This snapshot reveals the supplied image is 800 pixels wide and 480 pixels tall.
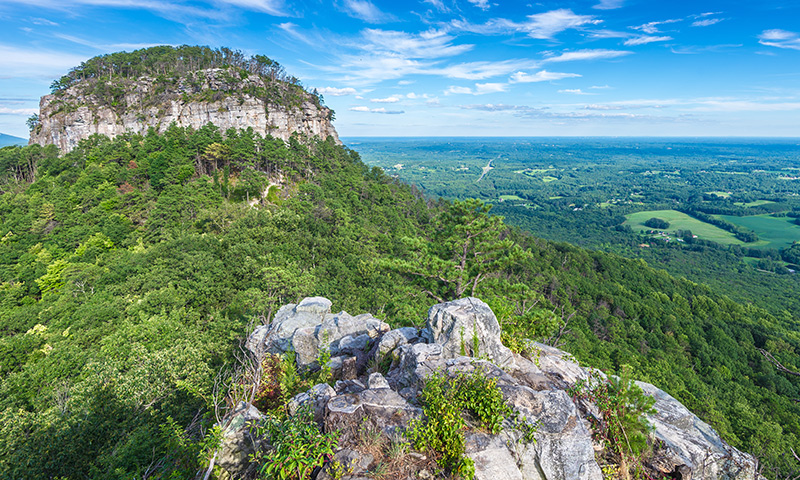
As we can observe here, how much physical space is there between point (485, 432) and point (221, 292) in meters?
27.8

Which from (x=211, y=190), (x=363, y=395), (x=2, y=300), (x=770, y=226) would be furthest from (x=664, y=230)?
(x=2, y=300)

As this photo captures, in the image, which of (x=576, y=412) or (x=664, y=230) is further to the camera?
(x=664, y=230)

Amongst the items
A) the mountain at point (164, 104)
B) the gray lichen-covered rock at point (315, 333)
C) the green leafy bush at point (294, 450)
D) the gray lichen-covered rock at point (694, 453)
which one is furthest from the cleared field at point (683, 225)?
the green leafy bush at point (294, 450)

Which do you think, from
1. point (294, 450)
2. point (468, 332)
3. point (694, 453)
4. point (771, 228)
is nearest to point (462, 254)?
point (468, 332)

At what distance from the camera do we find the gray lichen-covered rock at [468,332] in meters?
8.73

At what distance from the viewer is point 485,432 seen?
5938 millimetres

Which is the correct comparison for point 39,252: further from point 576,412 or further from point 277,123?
point 576,412

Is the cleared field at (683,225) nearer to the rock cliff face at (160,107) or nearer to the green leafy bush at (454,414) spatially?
the rock cliff face at (160,107)

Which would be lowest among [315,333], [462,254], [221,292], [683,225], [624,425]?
[683,225]

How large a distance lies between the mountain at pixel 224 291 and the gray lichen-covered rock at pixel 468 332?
5.8 inches

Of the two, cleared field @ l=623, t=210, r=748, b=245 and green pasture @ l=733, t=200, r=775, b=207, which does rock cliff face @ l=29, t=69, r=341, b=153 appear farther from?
green pasture @ l=733, t=200, r=775, b=207

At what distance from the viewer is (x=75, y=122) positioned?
215 ft

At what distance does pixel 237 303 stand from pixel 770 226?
208375 mm

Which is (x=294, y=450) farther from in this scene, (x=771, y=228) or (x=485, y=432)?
(x=771, y=228)
